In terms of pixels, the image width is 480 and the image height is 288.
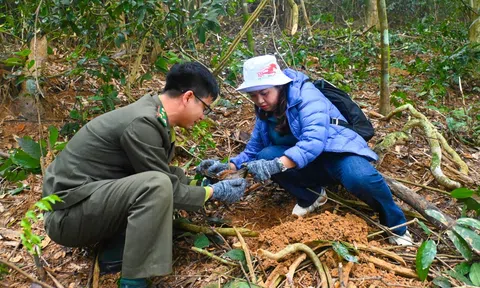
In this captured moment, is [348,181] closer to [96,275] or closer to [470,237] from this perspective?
[470,237]

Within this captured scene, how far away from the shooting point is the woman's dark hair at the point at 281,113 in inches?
111

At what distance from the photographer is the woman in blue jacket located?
2641 millimetres

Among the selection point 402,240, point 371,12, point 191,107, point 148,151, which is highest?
point 191,107

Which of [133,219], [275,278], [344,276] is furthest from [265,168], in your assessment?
[133,219]

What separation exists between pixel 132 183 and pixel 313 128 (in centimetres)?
121

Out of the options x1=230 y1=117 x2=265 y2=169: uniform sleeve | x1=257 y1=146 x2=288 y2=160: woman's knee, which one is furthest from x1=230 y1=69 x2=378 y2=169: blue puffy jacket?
x1=230 y1=117 x2=265 y2=169: uniform sleeve

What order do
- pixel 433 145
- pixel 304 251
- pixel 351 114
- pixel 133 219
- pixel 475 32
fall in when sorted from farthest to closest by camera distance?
pixel 475 32
pixel 433 145
pixel 351 114
pixel 304 251
pixel 133 219

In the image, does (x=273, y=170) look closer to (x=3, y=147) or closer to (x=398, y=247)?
(x=398, y=247)

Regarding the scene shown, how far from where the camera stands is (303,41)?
26.6 ft

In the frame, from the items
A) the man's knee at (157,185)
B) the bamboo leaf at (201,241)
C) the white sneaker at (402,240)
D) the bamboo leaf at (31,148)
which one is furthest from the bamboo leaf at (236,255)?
the bamboo leaf at (31,148)

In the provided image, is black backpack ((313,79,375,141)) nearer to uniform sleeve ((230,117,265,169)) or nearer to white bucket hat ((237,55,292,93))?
white bucket hat ((237,55,292,93))

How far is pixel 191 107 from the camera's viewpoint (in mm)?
2514

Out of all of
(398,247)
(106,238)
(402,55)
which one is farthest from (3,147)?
(402,55)

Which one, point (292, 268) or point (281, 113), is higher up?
point (281, 113)
